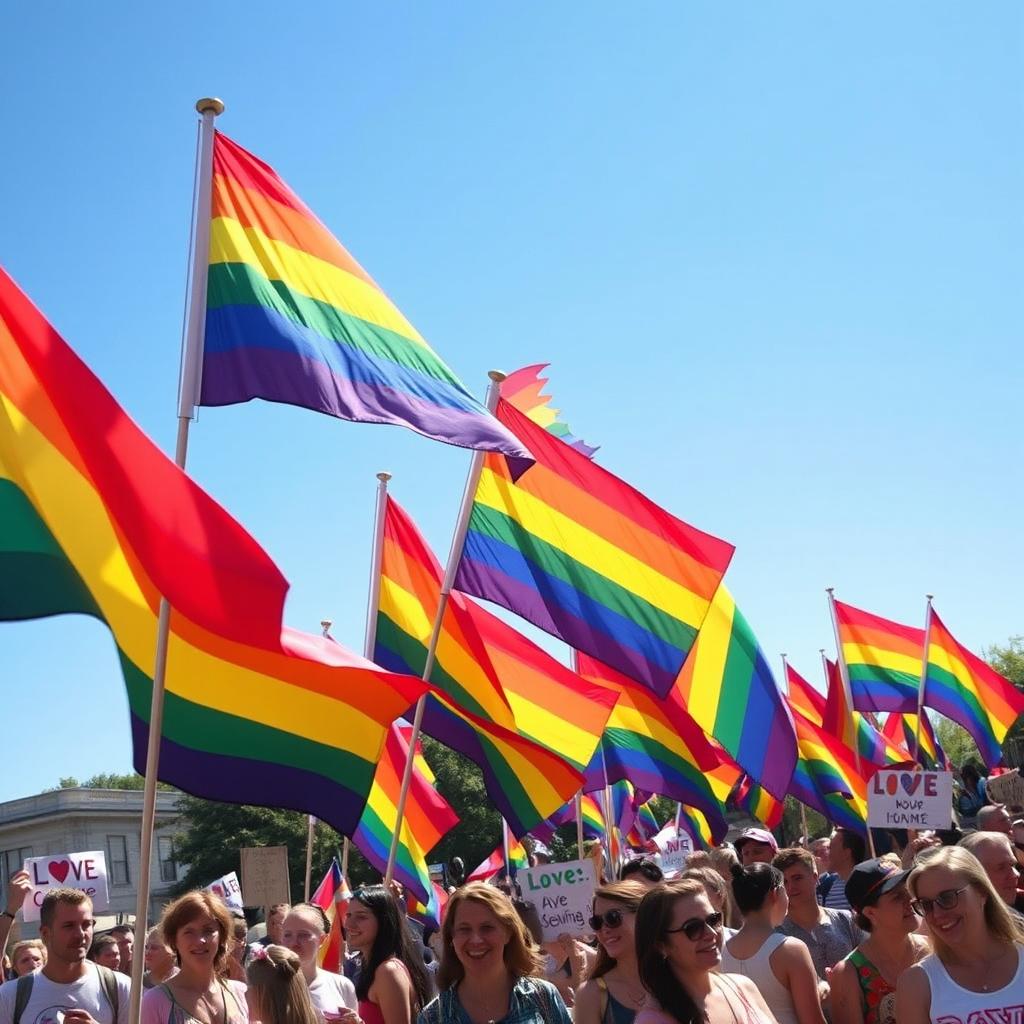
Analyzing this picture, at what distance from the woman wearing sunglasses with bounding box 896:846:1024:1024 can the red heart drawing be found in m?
7.31

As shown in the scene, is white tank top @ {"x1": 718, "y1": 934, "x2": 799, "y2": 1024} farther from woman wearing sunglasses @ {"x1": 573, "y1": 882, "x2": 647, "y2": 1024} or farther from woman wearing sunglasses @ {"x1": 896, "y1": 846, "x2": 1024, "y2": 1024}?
woman wearing sunglasses @ {"x1": 896, "y1": 846, "x2": 1024, "y2": 1024}

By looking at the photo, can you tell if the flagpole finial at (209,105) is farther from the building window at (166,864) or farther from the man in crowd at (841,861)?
the building window at (166,864)

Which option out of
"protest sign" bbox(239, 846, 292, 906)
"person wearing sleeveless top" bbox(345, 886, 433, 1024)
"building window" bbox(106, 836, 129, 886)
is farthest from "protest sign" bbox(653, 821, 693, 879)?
"building window" bbox(106, 836, 129, 886)

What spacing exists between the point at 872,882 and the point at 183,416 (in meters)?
3.67

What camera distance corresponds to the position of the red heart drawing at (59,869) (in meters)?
10.2

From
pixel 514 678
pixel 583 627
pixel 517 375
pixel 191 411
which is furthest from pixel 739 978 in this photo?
pixel 517 375

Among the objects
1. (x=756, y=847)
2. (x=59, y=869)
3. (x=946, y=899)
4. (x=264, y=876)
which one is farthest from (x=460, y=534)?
(x=264, y=876)

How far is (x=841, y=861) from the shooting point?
29.9ft

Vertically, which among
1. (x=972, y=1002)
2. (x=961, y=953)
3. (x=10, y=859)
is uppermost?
(x=10, y=859)

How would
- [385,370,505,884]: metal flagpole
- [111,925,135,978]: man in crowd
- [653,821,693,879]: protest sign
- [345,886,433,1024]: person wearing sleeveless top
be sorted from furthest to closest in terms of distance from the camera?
[653,821,693,879]: protest sign < [385,370,505,884]: metal flagpole < [111,925,135,978]: man in crowd < [345,886,433,1024]: person wearing sleeveless top

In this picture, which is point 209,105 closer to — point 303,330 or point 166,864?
point 303,330

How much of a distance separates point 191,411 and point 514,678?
239 inches

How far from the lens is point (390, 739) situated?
38.0 ft

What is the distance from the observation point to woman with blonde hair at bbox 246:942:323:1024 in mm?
5469
